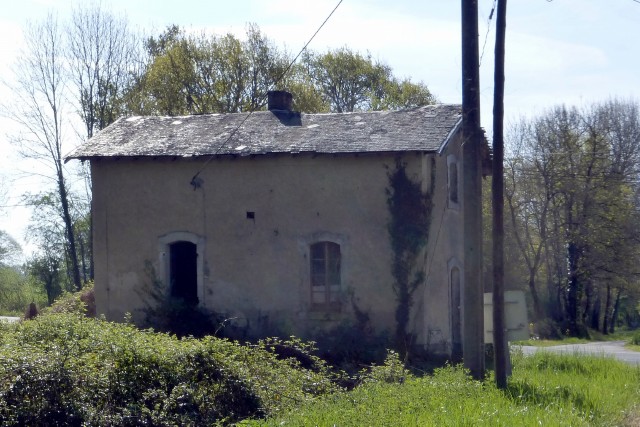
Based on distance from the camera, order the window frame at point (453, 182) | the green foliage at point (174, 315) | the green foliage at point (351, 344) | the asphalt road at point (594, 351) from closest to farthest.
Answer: the green foliage at point (351, 344)
the green foliage at point (174, 315)
the asphalt road at point (594, 351)
the window frame at point (453, 182)

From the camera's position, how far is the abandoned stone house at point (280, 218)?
61.2 feet

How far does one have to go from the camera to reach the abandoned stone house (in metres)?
18.7

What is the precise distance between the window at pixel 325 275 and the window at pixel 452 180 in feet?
11.1

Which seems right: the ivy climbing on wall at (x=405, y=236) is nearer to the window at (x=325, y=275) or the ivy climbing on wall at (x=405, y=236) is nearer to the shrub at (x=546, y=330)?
the window at (x=325, y=275)

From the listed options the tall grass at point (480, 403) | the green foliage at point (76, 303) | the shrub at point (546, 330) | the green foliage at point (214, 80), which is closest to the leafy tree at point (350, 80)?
the green foliage at point (214, 80)

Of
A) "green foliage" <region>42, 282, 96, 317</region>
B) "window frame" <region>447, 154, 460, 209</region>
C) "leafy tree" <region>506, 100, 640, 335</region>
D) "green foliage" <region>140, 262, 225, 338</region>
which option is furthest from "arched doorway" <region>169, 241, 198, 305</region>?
"leafy tree" <region>506, 100, 640, 335</region>

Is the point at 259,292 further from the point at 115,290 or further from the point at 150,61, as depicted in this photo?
the point at 150,61

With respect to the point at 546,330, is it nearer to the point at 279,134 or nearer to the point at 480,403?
the point at 279,134

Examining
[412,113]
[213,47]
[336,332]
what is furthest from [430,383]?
[213,47]

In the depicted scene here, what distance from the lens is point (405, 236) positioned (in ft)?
60.3

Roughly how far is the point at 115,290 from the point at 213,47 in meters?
22.3

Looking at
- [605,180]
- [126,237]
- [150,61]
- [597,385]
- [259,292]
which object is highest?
[150,61]

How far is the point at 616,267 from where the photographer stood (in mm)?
41562

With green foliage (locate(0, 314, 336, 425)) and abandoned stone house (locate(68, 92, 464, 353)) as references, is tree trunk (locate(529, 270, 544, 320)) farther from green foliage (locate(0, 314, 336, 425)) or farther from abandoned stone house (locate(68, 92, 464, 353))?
green foliage (locate(0, 314, 336, 425))
